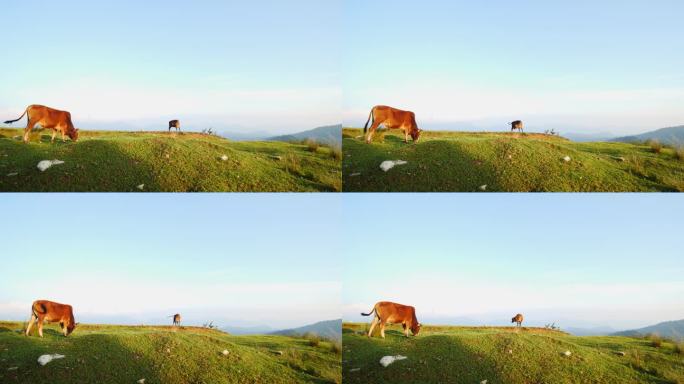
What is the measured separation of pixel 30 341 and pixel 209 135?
11.0ft

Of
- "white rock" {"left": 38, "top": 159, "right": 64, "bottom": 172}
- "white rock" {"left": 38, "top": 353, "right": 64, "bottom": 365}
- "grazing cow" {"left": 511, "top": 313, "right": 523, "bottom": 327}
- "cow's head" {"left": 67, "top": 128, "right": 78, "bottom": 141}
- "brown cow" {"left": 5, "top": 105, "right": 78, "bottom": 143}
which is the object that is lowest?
"white rock" {"left": 38, "top": 353, "right": 64, "bottom": 365}

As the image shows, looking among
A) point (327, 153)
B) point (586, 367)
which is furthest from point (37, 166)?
point (586, 367)

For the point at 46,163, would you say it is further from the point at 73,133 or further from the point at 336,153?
the point at 336,153

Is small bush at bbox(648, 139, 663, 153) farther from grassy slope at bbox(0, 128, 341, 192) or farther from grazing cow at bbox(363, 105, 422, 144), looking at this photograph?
grassy slope at bbox(0, 128, 341, 192)

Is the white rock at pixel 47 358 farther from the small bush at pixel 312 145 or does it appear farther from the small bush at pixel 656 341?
the small bush at pixel 656 341

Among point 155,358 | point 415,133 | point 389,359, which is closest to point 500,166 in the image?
point 415,133

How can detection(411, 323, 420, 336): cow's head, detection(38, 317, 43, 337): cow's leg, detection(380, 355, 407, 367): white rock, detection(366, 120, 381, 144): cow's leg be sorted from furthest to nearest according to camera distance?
detection(366, 120, 381, 144): cow's leg → detection(411, 323, 420, 336): cow's head → detection(38, 317, 43, 337): cow's leg → detection(380, 355, 407, 367): white rock

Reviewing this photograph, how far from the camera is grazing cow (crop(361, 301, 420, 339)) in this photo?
809 centimetres

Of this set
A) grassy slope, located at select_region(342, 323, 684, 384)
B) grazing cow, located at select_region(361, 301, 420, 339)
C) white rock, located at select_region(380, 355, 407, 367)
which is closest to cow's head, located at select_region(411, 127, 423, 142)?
grazing cow, located at select_region(361, 301, 420, 339)

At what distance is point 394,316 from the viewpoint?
811 cm

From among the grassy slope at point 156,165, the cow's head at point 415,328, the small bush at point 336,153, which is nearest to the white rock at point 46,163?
the grassy slope at point 156,165

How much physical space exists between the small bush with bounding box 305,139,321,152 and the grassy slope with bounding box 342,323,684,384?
2352mm

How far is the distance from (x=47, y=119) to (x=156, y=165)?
1.53 metres

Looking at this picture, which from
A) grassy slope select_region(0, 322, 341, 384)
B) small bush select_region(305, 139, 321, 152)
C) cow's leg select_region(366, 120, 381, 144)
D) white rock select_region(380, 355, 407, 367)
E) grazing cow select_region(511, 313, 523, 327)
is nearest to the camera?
grassy slope select_region(0, 322, 341, 384)
